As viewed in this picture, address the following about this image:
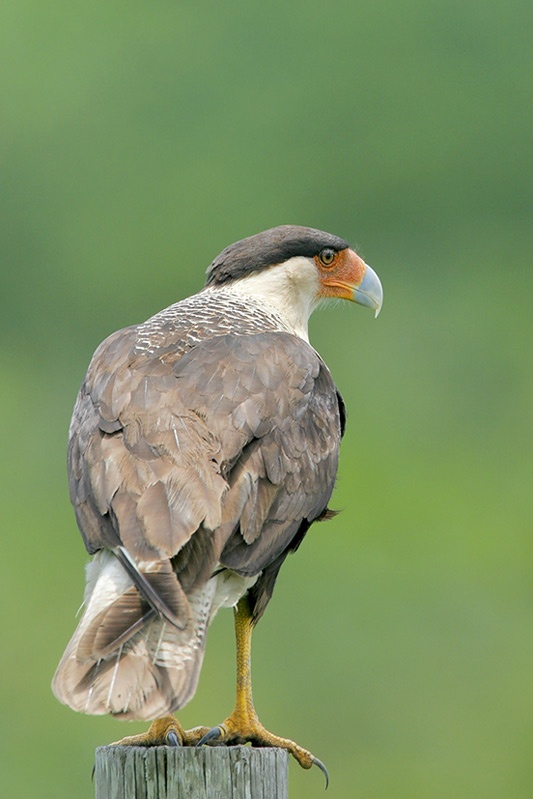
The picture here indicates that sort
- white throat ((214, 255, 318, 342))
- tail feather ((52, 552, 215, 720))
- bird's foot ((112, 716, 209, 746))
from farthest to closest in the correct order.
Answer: white throat ((214, 255, 318, 342)) < bird's foot ((112, 716, 209, 746)) < tail feather ((52, 552, 215, 720))

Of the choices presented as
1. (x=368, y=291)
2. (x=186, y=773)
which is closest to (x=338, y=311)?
(x=368, y=291)

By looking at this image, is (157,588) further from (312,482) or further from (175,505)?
(312,482)

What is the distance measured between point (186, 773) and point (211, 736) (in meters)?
0.53

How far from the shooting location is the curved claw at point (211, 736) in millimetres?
5074

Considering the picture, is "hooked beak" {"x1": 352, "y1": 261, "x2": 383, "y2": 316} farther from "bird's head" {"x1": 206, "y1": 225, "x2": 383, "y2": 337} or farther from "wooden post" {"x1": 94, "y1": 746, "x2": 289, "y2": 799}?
"wooden post" {"x1": 94, "y1": 746, "x2": 289, "y2": 799}

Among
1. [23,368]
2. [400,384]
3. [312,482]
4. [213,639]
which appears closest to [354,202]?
[400,384]

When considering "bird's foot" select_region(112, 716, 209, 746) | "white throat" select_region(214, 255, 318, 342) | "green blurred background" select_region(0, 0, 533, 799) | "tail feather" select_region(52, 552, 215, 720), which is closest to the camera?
"tail feather" select_region(52, 552, 215, 720)

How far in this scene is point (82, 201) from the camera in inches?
1204

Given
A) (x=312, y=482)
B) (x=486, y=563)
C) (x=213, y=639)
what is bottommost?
(x=486, y=563)

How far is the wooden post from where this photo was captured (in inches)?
182

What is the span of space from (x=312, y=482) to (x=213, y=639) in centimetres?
1092

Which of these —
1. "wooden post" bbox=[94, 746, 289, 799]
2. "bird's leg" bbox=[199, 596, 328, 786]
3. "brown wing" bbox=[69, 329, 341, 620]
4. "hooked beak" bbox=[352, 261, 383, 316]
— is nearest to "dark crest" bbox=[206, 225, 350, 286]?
"hooked beak" bbox=[352, 261, 383, 316]

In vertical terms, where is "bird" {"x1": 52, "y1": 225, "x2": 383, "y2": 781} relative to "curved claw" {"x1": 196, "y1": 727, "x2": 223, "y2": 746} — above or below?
above

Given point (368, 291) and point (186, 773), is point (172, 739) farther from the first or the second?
point (368, 291)
